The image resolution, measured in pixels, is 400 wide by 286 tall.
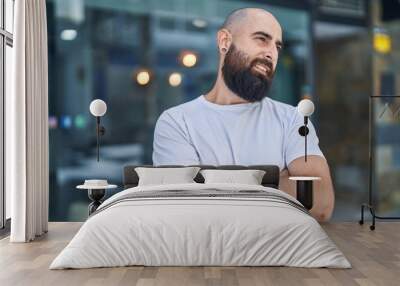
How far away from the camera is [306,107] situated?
700 cm

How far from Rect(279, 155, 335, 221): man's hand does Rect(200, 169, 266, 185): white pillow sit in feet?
2.20

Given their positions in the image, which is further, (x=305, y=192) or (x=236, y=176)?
(x=305, y=192)

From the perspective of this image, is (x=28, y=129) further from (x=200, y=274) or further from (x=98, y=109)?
(x=200, y=274)

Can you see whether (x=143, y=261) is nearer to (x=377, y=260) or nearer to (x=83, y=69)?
(x=377, y=260)

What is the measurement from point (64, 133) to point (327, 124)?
10.3 ft

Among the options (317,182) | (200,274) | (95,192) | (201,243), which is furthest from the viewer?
(317,182)

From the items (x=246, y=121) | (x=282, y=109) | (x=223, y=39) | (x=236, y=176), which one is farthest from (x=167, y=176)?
(x=223, y=39)

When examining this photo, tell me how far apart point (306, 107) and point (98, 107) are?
7.67 feet

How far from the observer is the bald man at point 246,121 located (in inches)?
283

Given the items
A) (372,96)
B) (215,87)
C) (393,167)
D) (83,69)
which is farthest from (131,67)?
(393,167)

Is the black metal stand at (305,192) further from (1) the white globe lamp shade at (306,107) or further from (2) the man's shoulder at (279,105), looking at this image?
(2) the man's shoulder at (279,105)

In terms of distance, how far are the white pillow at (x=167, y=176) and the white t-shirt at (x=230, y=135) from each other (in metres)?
0.51

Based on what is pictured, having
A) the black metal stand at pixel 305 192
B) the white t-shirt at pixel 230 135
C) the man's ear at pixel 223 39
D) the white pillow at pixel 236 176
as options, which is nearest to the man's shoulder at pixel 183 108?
the white t-shirt at pixel 230 135

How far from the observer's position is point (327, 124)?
24.3 feet
